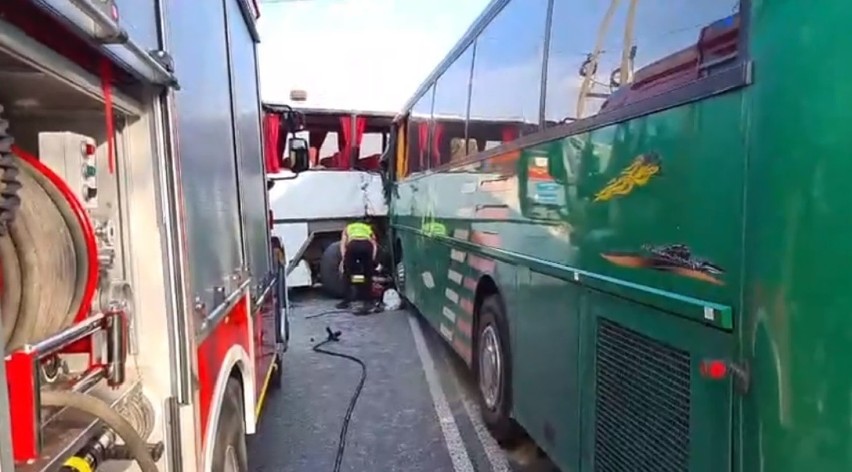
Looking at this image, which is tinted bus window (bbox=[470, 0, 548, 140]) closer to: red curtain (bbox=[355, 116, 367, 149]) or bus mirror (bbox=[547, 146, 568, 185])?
bus mirror (bbox=[547, 146, 568, 185])

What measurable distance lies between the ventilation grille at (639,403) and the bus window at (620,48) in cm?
88

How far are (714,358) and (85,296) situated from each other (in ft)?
5.47

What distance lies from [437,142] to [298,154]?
133cm

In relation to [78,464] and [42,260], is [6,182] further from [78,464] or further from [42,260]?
[78,464]

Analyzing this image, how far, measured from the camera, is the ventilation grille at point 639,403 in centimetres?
229

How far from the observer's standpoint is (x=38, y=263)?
5.24 ft

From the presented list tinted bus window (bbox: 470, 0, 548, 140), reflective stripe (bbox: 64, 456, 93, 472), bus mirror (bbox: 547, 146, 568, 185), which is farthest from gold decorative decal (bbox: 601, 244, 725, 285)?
reflective stripe (bbox: 64, 456, 93, 472)

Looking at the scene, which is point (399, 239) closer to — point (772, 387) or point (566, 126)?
point (566, 126)

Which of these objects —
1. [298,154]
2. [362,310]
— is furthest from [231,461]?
[362,310]

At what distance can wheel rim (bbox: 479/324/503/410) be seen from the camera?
4492 mm

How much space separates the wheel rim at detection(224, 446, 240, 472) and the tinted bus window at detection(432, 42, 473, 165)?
3.17 m

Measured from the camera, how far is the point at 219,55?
3143 mm

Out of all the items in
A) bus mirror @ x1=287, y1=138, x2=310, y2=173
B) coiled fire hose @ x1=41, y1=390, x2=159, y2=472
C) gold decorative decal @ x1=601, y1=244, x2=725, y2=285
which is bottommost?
coiled fire hose @ x1=41, y1=390, x2=159, y2=472

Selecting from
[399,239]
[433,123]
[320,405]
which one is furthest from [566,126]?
[399,239]
